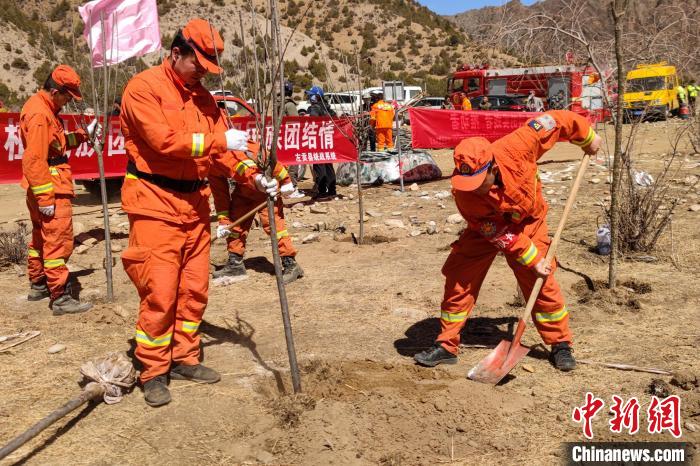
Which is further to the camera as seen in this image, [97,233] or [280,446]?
[97,233]

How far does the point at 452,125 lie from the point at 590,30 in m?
7.47

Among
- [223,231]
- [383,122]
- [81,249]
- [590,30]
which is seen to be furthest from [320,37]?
[223,231]

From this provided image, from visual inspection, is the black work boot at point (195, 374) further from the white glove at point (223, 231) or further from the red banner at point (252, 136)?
the red banner at point (252, 136)

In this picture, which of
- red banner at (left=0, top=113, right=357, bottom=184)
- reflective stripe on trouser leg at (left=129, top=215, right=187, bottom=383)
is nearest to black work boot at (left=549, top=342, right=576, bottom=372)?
reflective stripe on trouser leg at (left=129, top=215, right=187, bottom=383)

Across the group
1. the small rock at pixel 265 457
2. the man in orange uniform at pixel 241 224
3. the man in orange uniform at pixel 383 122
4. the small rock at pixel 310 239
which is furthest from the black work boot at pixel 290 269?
the man in orange uniform at pixel 383 122

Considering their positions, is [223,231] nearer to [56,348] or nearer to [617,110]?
[56,348]

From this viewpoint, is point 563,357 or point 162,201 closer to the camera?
point 162,201

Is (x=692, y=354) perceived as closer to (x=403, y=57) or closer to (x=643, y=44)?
(x=643, y=44)

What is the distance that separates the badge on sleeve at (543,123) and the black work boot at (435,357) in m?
1.44

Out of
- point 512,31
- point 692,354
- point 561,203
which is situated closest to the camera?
point 692,354

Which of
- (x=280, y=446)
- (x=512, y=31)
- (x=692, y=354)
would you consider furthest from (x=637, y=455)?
(x=512, y=31)

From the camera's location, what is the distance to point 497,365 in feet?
11.8

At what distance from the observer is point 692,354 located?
12.5 feet

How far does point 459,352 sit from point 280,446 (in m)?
1.54
